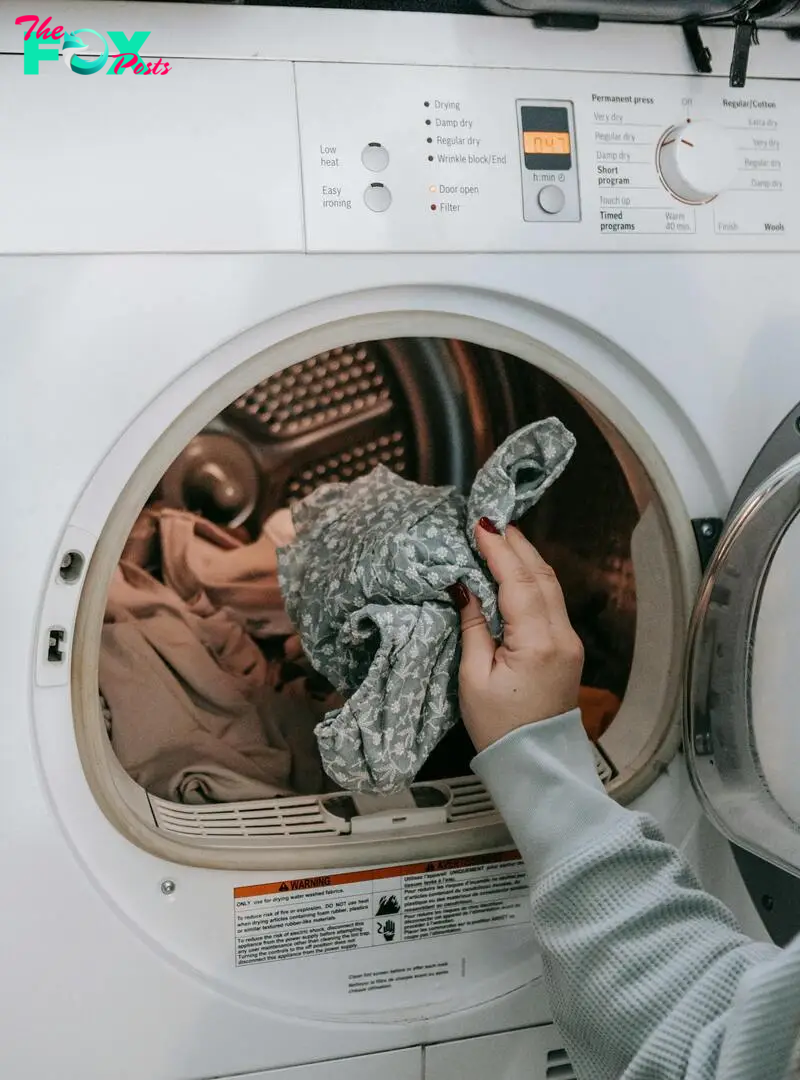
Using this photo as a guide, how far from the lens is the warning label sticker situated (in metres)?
0.78

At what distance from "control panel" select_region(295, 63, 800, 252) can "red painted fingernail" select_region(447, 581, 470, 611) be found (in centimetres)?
25

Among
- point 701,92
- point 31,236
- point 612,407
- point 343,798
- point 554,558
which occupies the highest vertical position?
point 701,92

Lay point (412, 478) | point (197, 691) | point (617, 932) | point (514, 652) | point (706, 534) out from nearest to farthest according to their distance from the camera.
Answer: point (617, 932)
point (514, 652)
point (706, 534)
point (197, 691)
point (412, 478)

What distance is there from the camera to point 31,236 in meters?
0.68

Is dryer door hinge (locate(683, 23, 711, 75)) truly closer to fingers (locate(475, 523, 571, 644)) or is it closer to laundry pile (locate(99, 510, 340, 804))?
fingers (locate(475, 523, 571, 644))

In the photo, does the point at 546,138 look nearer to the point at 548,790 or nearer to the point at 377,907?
the point at 548,790

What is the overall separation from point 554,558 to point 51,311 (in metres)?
0.59

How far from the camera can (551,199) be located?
77 centimetres

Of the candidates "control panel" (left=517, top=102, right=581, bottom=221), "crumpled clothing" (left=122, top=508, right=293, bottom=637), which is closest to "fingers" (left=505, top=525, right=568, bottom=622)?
"control panel" (left=517, top=102, right=581, bottom=221)

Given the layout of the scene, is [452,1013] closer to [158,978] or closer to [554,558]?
[158,978]

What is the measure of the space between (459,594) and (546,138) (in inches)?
14.0

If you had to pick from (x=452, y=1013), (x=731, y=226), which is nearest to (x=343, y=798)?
(x=452, y=1013)

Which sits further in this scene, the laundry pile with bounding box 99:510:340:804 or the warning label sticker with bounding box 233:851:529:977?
the laundry pile with bounding box 99:510:340:804

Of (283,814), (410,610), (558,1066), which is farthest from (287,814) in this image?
(558,1066)
